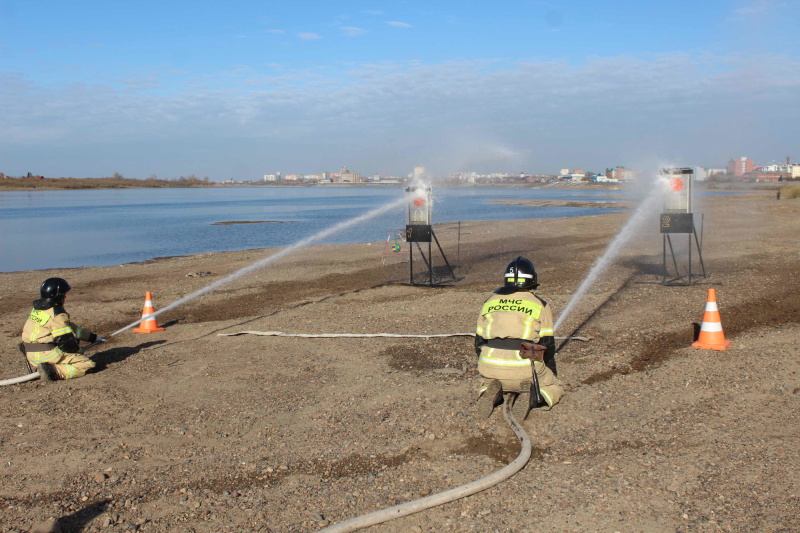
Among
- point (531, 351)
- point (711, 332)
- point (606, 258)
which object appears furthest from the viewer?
point (606, 258)

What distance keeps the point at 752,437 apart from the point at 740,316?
5.82m

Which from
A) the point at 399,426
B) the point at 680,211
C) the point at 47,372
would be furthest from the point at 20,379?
the point at 680,211

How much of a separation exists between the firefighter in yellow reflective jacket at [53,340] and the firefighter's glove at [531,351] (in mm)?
6052

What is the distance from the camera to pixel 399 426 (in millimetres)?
6660

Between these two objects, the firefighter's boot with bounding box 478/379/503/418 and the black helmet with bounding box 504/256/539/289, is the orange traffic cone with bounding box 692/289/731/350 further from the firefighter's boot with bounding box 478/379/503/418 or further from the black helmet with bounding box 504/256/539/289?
the firefighter's boot with bounding box 478/379/503/418

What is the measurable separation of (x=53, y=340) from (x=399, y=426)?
5133 millimetres

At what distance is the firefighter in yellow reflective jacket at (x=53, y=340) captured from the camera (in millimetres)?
8719

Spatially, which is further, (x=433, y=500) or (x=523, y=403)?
(x=523, y=403)

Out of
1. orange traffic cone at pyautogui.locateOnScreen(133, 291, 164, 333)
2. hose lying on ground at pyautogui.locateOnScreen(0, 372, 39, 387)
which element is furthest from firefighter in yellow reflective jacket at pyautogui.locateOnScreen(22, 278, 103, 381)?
orange traffic cone at pyautogui.locateOnScreen(133, 291, 164, 333)

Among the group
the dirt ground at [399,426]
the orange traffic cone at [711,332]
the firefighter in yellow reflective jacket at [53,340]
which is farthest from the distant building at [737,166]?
the firefighter in yellow reflective jacket at [53,340]

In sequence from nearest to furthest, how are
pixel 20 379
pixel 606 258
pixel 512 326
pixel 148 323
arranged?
1. pixel 512 326
2. pixel 20 379
3. pixel 148 323
4. pixel 606 258

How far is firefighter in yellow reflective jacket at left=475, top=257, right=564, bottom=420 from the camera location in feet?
21.7

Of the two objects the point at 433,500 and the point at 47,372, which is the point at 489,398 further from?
the point at 47,372

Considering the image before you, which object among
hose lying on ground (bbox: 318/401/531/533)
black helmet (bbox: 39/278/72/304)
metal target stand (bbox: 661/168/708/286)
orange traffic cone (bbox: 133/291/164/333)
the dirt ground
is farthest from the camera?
metal target stand (bbox: 661/168/708/286)
